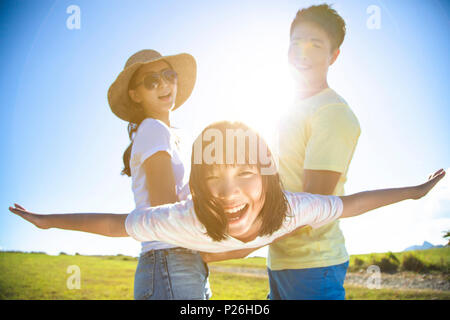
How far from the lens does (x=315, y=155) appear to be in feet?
5.59

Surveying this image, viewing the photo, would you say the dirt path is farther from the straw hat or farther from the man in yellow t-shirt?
the straw hat

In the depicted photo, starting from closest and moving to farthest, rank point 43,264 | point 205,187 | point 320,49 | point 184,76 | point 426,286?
point 205,187, point 320,49, point 184,76, point 426,286, point 43,264

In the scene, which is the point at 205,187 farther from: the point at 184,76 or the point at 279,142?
the point at 184,76

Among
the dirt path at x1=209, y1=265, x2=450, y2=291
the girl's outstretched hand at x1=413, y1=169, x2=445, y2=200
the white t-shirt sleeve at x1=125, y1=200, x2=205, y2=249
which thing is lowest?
the dirt path at x1=209, y1=265, x2=450, y2=291

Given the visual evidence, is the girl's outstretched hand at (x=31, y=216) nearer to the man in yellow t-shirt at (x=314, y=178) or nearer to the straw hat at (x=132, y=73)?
the straw hat at (x=132, y=73)

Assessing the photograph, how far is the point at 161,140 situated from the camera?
1599 millimetres

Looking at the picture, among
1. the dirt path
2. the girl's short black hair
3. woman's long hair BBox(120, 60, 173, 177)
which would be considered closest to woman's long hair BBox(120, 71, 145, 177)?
woman's long hair BBox(120, 60, 173, 177)

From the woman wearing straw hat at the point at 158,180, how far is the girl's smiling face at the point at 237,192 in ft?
0.72

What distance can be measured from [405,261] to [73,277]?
7771 millimetres

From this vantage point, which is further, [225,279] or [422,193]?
[225,279]

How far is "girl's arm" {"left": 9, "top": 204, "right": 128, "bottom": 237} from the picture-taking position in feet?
4.94

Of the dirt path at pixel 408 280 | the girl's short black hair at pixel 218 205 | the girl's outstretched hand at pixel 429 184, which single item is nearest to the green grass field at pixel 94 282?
the dirt path at pixel 408 280

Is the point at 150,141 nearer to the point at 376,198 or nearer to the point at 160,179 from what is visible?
the point at 160,179
